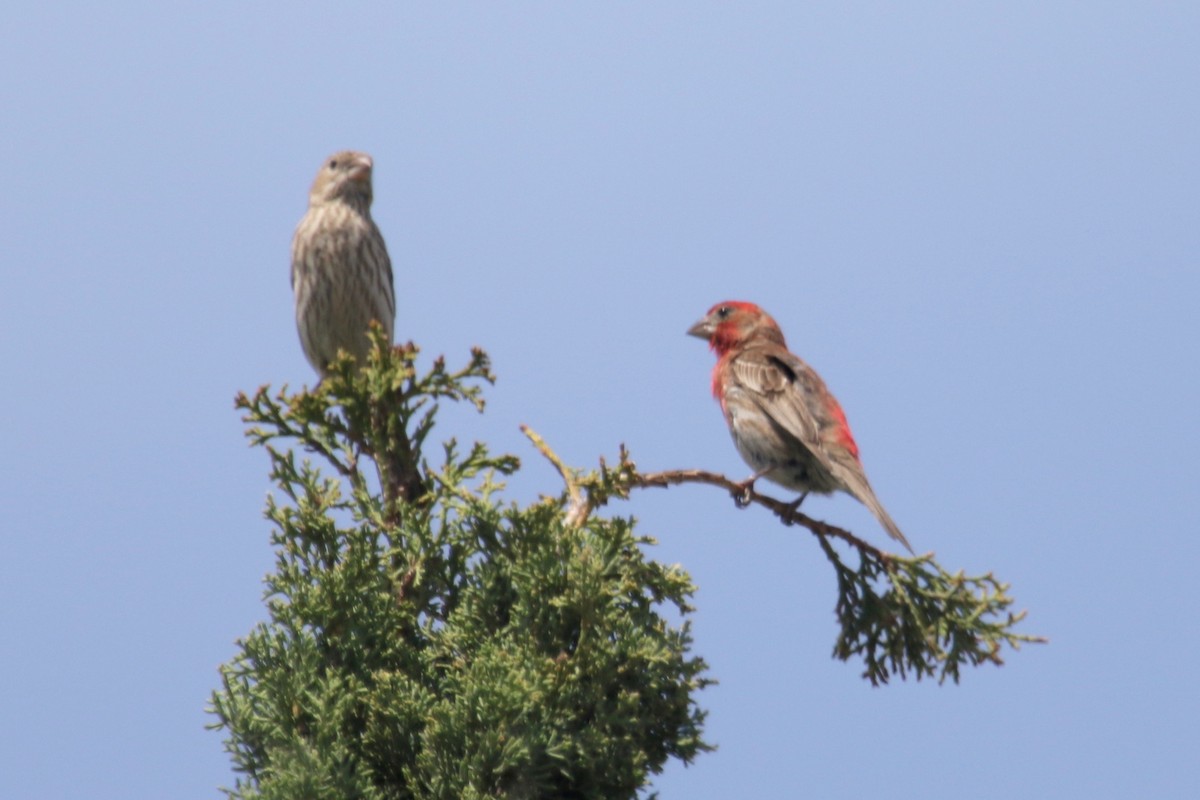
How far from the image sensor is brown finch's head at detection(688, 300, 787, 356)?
24.8ft

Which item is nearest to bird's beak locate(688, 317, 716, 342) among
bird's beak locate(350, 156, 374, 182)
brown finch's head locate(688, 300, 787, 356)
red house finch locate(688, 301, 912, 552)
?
brown finch's head locate(688, 300, 787, 356)

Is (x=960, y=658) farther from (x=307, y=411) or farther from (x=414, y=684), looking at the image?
(x=307, y=411)

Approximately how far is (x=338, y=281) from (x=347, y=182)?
2.98 ft

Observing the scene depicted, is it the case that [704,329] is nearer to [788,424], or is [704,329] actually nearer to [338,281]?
[788,424]

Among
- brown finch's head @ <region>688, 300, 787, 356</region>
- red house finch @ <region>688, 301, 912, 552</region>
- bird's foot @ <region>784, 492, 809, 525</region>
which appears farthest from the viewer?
brown finch's head @ <region>688, 300, 787, 356</region>

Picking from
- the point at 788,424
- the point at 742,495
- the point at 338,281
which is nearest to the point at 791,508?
the point at 742,495

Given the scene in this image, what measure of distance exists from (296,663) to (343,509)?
584mm

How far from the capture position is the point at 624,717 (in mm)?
3814

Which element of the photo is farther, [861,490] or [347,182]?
[347,182]

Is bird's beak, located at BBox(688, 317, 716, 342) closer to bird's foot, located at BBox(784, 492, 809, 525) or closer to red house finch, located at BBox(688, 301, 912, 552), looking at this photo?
red house finch, located at BBox(688, 301, 912, 552)

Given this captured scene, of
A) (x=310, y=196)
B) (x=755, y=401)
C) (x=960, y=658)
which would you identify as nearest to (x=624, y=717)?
(x=960, y=658)

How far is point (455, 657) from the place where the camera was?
393cm

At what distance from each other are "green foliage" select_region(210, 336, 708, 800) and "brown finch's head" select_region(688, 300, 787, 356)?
11.1 feet

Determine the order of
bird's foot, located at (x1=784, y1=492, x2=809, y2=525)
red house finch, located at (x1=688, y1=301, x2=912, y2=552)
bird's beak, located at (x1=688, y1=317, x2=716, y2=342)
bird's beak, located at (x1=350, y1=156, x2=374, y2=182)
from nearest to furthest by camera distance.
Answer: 1. bird's foot, located at (x1=784, y1=492, x2=809, y2=525)
2. red house finch, located at (x1=688, y1=301, x2=912, y2=552)
3. bird's beak, located at (x1=688, y1=317, x2=716, y2=342)
4. bird's beak, located at (x1=350, y1=156, x2=374, y2=182)
